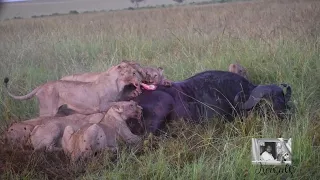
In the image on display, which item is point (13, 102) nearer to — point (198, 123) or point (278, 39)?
point (198, 123)

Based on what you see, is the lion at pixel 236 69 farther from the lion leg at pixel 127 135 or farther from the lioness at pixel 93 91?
the lion leg at pixel 127 135

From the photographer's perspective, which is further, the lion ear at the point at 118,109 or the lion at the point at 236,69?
the lion at the point at 236,69

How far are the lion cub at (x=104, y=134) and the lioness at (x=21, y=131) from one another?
0.84 ft

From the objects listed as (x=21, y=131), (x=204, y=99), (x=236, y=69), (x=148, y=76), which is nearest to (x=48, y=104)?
(x=21, y=131)

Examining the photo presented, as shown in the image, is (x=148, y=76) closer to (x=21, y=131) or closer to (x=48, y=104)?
(x=48, y=104)

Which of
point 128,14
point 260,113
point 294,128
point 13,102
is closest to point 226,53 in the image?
point 128,14

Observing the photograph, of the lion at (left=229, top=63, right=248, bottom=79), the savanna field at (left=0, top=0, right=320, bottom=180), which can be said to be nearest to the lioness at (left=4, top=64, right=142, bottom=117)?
the savanna field at (left=0, top=0, right=320, bottom=180)

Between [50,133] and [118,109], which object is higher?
[118,109]

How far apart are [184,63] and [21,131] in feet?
7.54

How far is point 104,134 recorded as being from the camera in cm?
335

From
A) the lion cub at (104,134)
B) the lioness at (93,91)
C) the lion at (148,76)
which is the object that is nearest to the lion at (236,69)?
the lion at (148,76)

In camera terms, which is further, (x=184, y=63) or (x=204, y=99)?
(x=184, y=63)

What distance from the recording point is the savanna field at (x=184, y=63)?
3193 millimetres

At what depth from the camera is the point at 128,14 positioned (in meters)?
4.92
